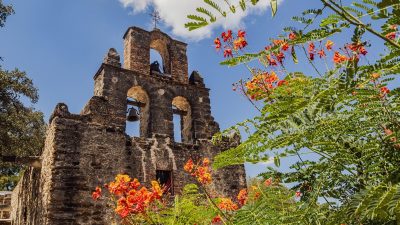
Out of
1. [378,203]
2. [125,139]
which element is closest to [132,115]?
[125,139]

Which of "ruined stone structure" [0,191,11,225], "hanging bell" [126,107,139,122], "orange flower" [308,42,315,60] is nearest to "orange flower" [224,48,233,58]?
"orange flower" [308,42,315,60]

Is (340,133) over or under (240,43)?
under

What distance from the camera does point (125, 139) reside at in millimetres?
9609

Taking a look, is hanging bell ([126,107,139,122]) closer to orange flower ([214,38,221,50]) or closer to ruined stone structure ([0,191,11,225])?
orange flower ([214,38,221,50])

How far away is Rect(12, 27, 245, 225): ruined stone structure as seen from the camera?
845 centimetres

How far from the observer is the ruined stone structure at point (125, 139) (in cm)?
845

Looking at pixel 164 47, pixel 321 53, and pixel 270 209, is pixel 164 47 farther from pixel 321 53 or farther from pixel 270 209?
pixel 270 209

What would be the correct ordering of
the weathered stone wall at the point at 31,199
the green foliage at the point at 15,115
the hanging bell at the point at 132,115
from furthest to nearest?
the green foliage at the point at 15,115, the hanging bell at the point at 132,115, the weathered stone wall at the point at 31,199

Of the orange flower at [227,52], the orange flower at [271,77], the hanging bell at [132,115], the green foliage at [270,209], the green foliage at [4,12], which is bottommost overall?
the green foliage at [270,209]

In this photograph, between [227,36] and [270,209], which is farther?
[227,36]

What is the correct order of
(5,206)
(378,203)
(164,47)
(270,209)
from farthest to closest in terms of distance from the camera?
(5,206) < (164,47) < (270,209) < (378,203)

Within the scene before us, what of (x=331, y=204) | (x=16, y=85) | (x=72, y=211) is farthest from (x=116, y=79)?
(x=331, y=204)

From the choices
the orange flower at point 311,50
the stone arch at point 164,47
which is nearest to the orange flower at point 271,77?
the orange flower at point 311,50

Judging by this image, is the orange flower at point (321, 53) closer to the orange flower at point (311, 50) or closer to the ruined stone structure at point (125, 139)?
the orange flower at point (311, 50)
